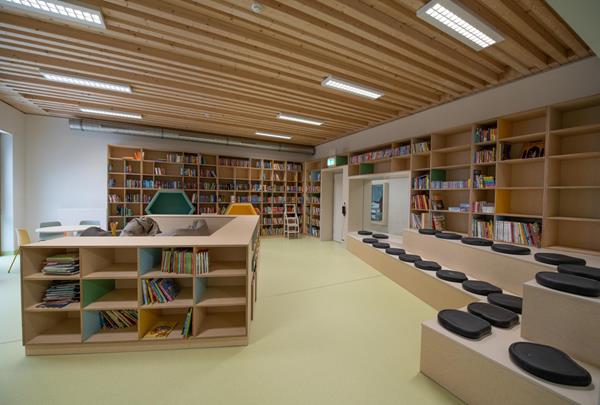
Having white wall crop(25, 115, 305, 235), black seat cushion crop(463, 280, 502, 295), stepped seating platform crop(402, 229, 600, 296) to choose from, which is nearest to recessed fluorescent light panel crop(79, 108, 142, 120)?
white wall crop(25, 115, 305, 235)

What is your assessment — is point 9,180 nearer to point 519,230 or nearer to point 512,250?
point 512,250

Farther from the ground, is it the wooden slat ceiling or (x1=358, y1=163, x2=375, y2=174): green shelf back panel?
the wooden slat ceiling

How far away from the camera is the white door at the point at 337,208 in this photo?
8.32 m

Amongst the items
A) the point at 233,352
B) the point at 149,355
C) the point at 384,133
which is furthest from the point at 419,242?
the point at 149,355

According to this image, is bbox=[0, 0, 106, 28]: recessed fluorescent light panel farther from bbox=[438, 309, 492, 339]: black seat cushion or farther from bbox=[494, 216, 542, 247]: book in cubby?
bbox=[494, 216, 542, 247]: book in cubby

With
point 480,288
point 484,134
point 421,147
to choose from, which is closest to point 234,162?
point 421,147

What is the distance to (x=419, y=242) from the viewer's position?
462 centimetres

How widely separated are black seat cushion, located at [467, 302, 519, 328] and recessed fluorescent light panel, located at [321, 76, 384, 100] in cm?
351

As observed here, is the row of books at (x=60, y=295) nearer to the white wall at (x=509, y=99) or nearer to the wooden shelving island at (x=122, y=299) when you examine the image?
the wooden shelving island at (x=122, y=299)

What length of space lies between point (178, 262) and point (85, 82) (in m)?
3.97

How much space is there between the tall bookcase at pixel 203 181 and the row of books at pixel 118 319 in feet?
17.8

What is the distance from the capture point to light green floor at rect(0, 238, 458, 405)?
1874mm

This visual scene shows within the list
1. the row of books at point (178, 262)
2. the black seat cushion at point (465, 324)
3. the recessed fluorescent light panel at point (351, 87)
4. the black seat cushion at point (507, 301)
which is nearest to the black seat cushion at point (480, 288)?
the black seat cushion at point (507, 301)

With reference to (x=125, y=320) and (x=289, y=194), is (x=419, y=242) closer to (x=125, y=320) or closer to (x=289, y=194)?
(x=125, y=320)
